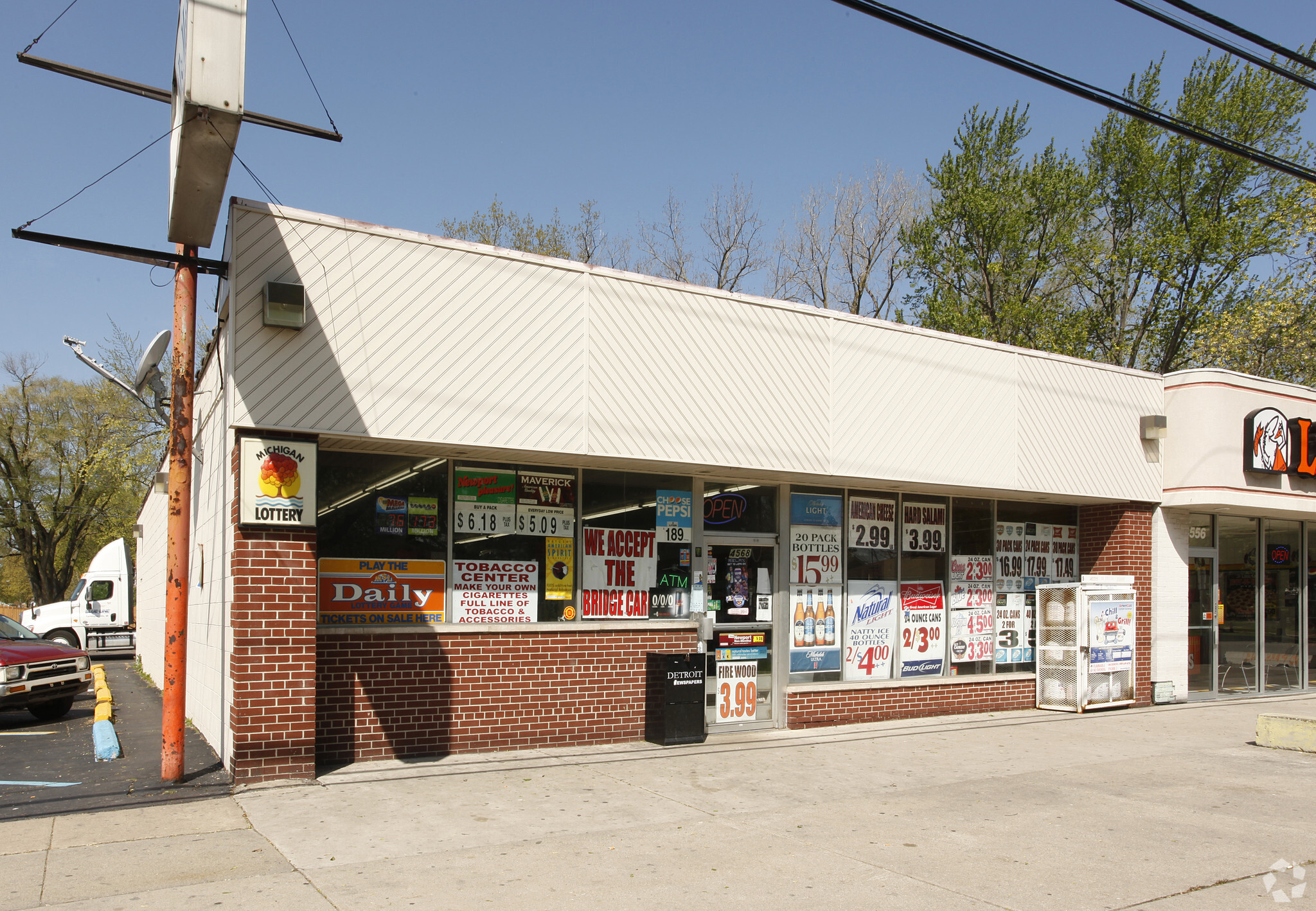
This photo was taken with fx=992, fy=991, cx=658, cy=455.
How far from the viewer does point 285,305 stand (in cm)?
902

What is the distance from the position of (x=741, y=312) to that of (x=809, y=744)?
5.21m

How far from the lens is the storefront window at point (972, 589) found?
14594mm

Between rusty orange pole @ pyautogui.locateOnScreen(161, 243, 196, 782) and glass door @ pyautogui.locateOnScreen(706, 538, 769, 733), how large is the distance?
593cm

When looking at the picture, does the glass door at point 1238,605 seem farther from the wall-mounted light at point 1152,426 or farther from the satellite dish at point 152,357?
the satellite dish at point 152,357

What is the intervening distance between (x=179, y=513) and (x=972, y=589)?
35.6ft

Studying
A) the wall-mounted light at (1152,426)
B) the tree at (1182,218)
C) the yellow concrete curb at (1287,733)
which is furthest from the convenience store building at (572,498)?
the tree at (1182,218)

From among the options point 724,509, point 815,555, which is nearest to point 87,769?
point 724,509

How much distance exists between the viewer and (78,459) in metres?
46.5

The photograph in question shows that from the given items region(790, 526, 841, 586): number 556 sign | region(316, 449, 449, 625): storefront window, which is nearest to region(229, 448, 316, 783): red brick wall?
region(316, 449, 449, 625): storefront window

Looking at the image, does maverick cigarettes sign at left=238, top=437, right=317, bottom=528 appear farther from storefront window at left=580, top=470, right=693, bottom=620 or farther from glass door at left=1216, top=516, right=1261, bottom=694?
glass door at left=1216, top=516, right=1261, bottom=694

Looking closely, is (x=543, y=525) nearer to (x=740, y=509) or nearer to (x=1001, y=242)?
(x=740, y=509)

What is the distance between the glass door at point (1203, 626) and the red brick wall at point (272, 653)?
1448cm

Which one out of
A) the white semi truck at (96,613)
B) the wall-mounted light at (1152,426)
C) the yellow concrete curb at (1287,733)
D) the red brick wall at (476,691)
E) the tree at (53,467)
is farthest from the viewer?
the tree at (53,467)

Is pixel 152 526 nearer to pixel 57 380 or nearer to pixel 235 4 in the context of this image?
pixel 235 4
